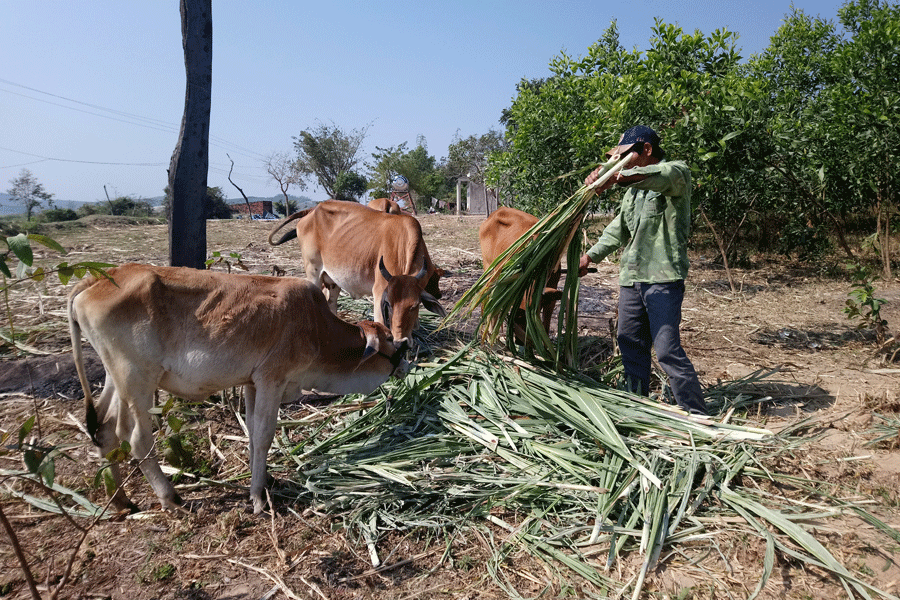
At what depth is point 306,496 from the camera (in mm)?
4020

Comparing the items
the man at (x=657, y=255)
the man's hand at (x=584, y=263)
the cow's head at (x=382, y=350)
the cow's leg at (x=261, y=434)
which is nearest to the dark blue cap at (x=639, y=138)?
the man at (x=657, y=255)

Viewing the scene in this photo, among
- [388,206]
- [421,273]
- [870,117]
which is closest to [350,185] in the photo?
[388,206]

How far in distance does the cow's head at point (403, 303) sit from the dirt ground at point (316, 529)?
1.08m

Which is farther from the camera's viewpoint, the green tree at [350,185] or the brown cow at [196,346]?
the green tree at [350,185]

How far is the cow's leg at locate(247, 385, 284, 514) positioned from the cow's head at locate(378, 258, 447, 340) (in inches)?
67.8

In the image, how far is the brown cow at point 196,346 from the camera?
11.9ft

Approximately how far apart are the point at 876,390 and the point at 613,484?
125 inches

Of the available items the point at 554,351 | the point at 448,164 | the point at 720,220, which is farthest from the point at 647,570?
the point at 448,164

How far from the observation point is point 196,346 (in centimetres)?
383

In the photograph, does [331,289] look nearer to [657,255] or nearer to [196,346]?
[196,346]

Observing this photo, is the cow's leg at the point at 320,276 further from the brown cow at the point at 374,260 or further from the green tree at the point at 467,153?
the green tree at the point at 467,153

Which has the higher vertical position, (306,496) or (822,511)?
(822,511)

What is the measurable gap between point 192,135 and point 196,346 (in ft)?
12.2

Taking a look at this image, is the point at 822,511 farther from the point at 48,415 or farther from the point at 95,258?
the point at 95,258
